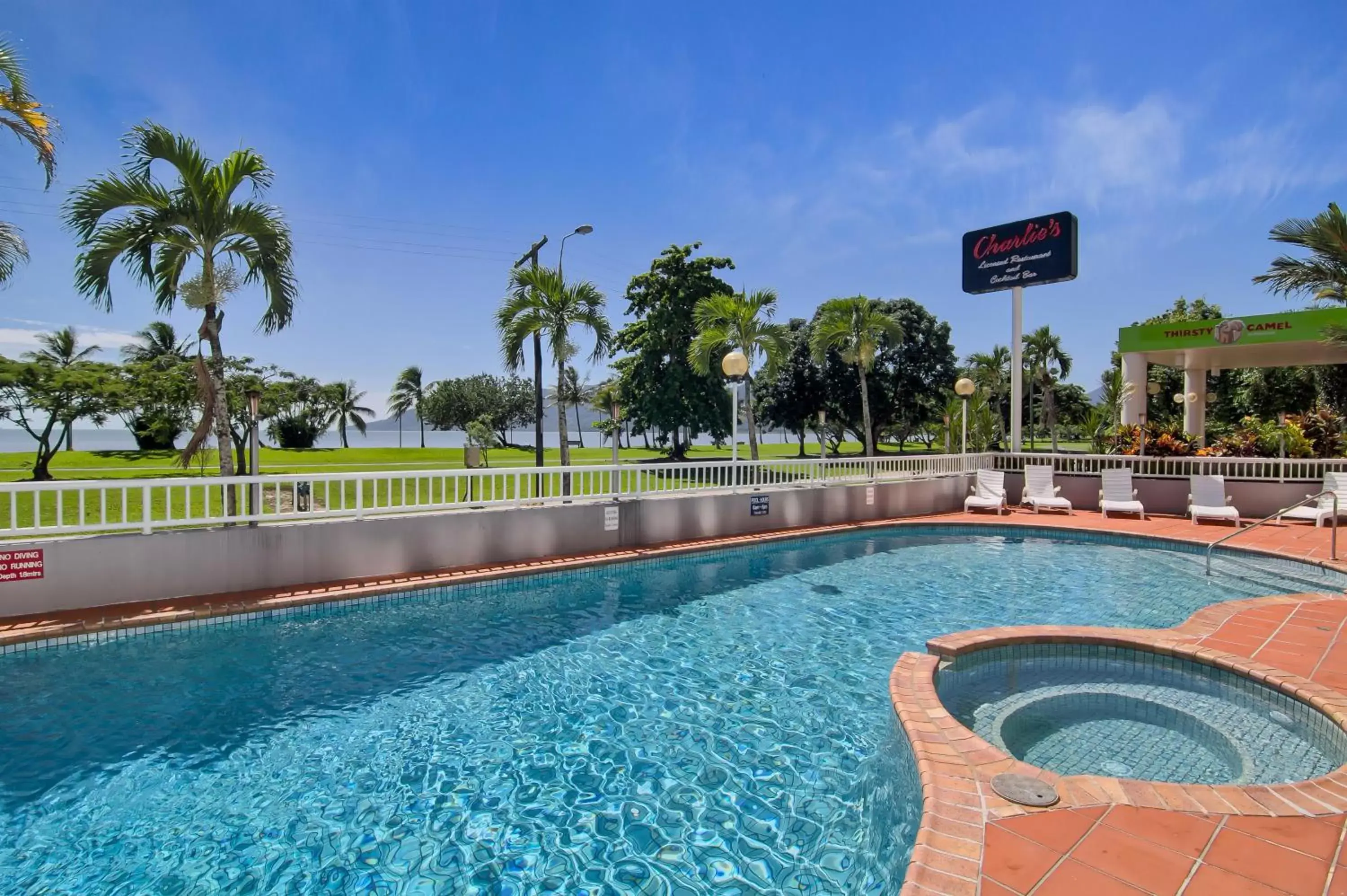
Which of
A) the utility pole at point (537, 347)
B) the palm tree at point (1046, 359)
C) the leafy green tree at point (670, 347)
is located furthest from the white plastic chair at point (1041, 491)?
the palm tree at point (1046, 359)

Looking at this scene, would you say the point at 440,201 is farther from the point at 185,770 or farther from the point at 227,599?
the point at 185,770

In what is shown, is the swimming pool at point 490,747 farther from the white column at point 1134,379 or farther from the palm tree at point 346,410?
the palm tree at point 346,410

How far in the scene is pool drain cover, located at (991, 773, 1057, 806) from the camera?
2.95 metres

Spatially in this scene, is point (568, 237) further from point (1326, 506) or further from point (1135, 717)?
point (1326, 506)

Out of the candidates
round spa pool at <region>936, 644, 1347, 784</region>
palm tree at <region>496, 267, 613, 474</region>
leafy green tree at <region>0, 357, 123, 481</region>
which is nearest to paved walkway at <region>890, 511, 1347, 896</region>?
round spa pool at <region>936, 644, 1347, 784</region>

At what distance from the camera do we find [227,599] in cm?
674

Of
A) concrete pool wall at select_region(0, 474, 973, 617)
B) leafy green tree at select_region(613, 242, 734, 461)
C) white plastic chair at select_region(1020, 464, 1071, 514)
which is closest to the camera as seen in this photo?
concrete pool wall at select_region(0, 474, 973, 617)

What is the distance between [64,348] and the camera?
95.0 ft

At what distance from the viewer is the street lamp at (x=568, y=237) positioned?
523 inches

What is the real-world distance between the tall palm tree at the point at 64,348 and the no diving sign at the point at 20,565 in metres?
27.7

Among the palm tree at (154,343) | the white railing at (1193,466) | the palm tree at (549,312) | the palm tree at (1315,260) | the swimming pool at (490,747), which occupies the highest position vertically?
the palm tree at (154,343)

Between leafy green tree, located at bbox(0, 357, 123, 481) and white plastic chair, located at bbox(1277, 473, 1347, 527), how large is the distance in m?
30.9

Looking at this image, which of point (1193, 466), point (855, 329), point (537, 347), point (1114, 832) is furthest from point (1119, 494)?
point (1114, 832)

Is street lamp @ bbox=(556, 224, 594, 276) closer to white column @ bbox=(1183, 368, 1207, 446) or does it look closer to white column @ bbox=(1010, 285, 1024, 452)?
white column @ bbox=(1010, 285, 1024, 452)
